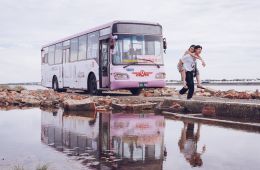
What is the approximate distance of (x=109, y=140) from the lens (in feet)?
22.4

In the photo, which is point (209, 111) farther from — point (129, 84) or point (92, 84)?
point (92, 84)

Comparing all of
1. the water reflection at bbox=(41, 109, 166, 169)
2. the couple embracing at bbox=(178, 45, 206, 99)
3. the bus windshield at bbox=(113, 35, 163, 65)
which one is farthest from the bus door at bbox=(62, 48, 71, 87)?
the water reflection at bbox=(41, 109, 166, 169)

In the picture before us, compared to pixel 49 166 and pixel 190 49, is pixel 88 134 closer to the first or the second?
pixel 49 166

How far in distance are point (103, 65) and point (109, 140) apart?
12.3 meters

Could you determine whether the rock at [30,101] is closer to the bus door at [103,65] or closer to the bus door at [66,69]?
the bus door at [103,65]

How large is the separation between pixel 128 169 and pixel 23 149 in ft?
6.78

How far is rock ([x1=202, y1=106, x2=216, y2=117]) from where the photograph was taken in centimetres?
1090

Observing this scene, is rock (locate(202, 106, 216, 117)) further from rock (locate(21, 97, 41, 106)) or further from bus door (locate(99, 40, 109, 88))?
bus door (locate(99, 40, 109, 88))

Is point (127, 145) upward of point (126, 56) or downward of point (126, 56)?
downward

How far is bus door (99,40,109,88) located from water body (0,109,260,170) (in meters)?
9.05

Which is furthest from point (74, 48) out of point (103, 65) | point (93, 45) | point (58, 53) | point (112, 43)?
point (112, 43)

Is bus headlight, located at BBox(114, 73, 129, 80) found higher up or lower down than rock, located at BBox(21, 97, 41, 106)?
higher up

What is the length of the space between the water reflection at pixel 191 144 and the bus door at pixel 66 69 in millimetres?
15862

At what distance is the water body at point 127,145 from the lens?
16.3 feet
